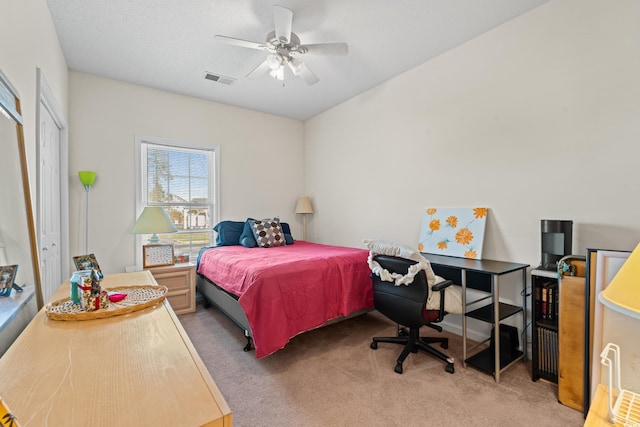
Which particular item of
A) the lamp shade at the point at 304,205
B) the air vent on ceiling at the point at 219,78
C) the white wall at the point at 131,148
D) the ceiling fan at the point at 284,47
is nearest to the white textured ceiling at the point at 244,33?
the air vent on ceiling at the point at 219,78

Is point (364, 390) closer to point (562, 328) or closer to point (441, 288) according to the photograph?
point (441, 288)

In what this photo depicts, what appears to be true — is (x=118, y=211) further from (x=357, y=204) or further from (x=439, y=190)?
(x=439, y=190)

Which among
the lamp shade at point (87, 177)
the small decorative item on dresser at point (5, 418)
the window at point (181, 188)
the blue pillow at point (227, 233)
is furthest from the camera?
the blue pillow at point (227, 233)

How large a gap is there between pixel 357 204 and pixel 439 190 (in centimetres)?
122

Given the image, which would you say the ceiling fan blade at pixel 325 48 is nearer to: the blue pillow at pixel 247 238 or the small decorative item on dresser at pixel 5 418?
the blue pillow at pixel 247 238

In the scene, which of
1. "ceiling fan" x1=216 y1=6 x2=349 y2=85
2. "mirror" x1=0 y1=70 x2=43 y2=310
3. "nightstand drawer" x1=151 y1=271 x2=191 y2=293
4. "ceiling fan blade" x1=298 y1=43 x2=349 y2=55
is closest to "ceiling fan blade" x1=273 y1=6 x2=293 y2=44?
Result: "ceiling fan" x1=216 y1=6 x2=349 y2=85

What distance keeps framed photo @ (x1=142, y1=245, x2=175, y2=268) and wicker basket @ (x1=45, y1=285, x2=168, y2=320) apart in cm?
188

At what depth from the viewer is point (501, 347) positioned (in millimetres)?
2361

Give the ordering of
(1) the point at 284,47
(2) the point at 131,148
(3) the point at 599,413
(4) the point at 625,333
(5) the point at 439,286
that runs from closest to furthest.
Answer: (3) the point at 599,413
(4) the point at 625,333
(5) the point at 439,286
(1) the point at 284,47
(2) the point at 131,148

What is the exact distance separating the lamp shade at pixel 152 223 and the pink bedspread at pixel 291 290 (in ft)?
2.69

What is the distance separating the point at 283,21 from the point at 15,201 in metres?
1.94

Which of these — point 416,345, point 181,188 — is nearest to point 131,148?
point 181,188

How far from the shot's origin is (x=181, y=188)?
401 centimetres

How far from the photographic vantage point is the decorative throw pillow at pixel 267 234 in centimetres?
382
